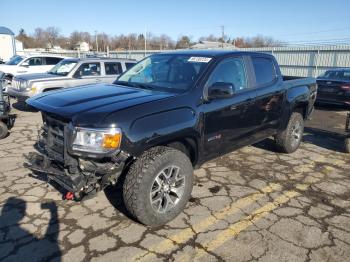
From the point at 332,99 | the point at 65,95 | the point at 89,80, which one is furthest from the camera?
the point at 332,99

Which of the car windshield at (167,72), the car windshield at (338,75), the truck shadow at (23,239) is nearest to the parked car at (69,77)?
the car windshield at (167,72)

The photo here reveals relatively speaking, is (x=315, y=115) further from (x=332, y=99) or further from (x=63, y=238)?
(x=63, y=238)

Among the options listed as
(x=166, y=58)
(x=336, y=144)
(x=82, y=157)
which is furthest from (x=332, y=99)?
(x=82, y=157)

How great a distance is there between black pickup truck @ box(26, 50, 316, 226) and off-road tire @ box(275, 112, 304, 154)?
0.94 metres

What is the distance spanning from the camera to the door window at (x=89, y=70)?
9977 millimetres

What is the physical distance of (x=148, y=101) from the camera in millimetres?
3516

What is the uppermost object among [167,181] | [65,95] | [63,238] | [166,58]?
[166,58]

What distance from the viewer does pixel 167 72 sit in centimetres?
450

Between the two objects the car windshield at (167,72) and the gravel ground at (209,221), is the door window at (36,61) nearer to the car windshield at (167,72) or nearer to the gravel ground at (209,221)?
the gravel ground at (209,221)

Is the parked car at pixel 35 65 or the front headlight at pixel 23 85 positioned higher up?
the parked car at pixel 35 65

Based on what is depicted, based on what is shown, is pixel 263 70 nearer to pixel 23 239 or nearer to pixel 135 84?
pixel 135 84

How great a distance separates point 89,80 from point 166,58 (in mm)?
5875

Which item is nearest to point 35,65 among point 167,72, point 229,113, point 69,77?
point 69,77

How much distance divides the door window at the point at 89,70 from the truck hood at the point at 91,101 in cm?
603
